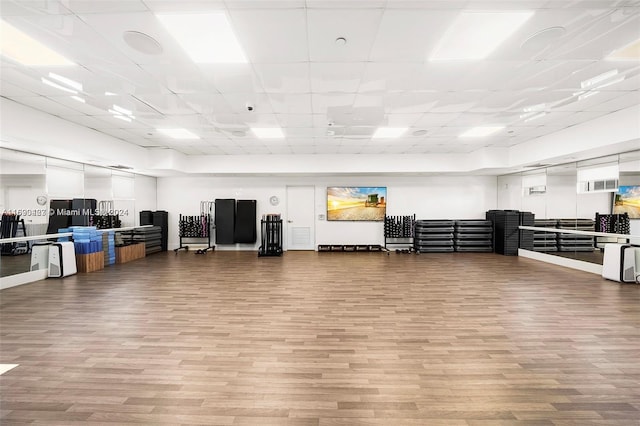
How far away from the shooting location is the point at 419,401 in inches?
77.4

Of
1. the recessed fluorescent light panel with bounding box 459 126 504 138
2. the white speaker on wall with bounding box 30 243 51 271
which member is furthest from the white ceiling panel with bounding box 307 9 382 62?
the white speaker on wall with bounding box 30 243 51 271

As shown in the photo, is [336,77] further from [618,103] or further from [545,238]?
[545,238]

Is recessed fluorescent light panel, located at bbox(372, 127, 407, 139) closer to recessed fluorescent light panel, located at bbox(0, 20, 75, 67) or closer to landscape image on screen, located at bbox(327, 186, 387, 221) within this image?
landscape image on screen, located at bbox(327, 186, 387, 221)

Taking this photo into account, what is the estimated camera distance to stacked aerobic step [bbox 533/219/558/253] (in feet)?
24.1

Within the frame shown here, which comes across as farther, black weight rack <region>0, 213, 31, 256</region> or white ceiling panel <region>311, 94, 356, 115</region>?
black weight rack <region>0, 213, 31, 256</region>

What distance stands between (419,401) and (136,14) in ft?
12.4

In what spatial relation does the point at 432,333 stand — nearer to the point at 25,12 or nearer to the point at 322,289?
the point at 322,289

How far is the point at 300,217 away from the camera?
31.3ft

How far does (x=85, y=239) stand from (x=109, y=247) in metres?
0.94

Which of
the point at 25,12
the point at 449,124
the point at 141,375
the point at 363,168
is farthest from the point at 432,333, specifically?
the point at 363,168

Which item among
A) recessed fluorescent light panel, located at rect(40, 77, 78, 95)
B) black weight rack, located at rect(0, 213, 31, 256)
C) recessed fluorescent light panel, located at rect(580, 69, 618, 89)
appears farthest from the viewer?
black weight rack, located at rect(0, 213, 31, 256)

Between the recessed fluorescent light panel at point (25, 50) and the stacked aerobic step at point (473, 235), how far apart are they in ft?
31.1

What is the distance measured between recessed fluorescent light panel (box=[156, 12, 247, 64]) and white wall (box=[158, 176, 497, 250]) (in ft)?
21.4

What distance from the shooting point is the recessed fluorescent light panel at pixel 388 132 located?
18.5 ft
